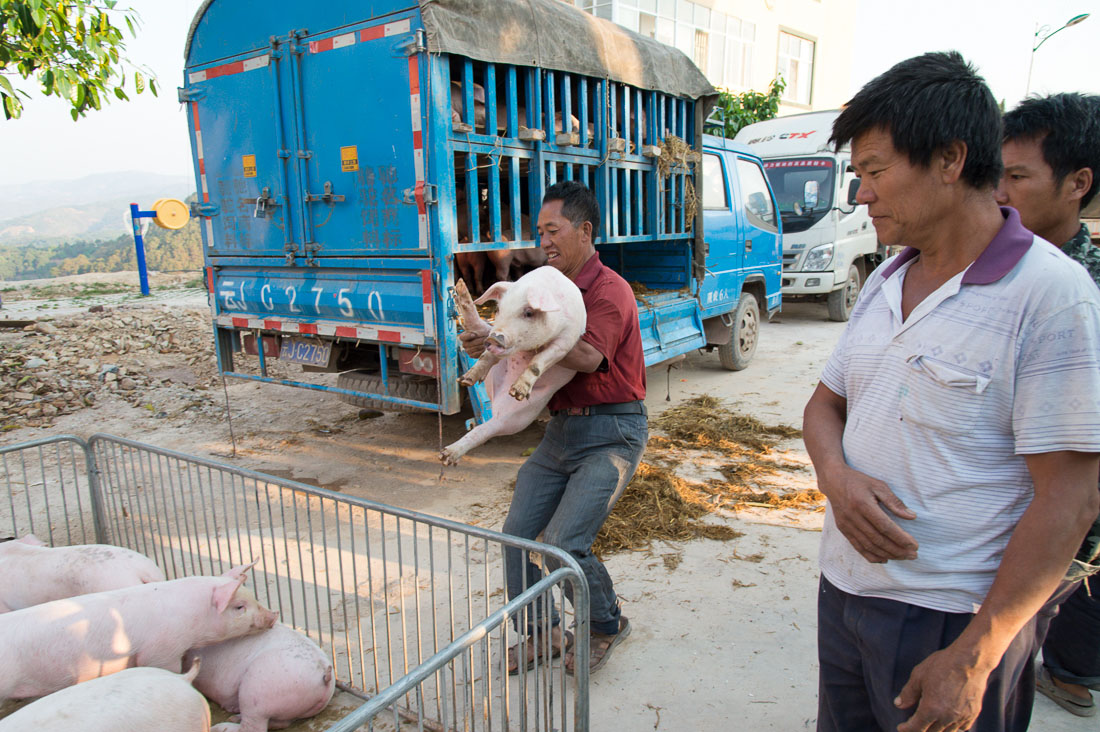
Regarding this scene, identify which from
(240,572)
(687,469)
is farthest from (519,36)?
(240,572)

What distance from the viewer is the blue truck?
412 cm

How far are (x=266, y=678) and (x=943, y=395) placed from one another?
2.26m

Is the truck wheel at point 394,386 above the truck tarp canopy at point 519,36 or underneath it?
underneath

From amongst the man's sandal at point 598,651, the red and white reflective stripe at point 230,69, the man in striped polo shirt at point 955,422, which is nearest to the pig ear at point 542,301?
the man in striped polo shirt at point 955,422

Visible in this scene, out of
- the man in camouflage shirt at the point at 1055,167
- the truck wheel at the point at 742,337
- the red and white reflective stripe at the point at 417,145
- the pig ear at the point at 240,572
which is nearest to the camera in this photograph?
the man in camouflage shirt at the point at 1055,167

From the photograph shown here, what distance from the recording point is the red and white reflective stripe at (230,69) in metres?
4.67

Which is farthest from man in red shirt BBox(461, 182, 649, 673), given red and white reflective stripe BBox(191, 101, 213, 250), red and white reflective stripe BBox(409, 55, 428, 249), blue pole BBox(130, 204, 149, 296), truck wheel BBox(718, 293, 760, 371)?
blue pole BBox(130, 204, 149, 296)

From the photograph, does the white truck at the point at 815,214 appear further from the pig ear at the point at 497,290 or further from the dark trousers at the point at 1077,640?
the pig ear at the point at 497,290

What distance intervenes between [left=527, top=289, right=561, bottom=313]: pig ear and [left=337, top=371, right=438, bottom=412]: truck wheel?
2483mm

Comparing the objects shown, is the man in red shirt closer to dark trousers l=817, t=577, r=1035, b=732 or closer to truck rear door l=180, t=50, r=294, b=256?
dark trousers l=817, t=577, r=1035, b=732

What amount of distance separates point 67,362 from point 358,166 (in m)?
5.89

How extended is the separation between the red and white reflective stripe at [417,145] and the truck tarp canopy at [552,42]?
0.18 m

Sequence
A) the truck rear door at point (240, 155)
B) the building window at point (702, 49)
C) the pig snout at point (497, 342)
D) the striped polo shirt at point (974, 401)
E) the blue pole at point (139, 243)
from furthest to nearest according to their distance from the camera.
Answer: the building window at point (702, 49)
the blue pole at point (139, 243)
the truck rear door at point (240, 155)
the pig snout at point (497, 342)
the striped polo shirt at point (974, 401)

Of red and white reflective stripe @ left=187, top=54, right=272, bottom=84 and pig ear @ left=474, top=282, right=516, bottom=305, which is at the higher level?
red and white reflective stripe @ left=187, top=54, right=272, bottom=84
